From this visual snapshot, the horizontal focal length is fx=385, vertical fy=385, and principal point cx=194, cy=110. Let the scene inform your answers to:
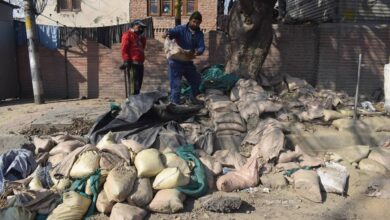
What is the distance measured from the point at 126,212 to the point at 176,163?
0.90 m

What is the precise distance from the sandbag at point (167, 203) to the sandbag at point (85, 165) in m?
0.75

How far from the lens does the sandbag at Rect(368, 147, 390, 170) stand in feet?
15.9

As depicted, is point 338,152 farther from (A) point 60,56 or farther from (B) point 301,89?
(A) point 60,56

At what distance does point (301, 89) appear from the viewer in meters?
7.31

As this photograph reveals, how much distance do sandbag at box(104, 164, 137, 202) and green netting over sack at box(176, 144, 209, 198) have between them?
20.0 inches

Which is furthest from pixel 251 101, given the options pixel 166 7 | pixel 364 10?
pixel 166 7

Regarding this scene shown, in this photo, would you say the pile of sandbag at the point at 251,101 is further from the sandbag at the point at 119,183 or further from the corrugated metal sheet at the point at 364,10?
the corrugated metal sheet at the point at 364,10

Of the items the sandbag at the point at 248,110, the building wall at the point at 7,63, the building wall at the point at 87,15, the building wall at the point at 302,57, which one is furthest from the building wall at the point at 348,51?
the building wall at the point at 87,15

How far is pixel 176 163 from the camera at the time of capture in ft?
14.2

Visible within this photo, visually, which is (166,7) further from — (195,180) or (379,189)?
(379,189)

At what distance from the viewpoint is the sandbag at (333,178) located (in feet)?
14.1

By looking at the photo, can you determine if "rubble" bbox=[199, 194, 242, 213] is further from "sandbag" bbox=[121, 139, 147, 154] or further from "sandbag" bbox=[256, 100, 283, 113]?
"sandbag" bbox=[256, 100, 283, 113]

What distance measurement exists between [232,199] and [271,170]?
39.6 inches

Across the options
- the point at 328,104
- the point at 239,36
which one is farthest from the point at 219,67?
the point at 328,104
